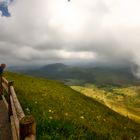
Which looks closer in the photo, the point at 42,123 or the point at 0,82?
the point at 42,123

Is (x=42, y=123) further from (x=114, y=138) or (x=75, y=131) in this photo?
(x=114, y=138)

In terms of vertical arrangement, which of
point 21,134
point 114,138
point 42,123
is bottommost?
point 114,138

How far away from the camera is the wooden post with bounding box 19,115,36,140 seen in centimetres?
662

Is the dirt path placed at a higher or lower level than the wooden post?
lower

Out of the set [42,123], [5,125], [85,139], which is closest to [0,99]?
[5,125]

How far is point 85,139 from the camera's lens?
13.0m

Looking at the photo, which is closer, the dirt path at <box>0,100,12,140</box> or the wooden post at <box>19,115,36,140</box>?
the wooden post at <box>19,115,36,140</box>

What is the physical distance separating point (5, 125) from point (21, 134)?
28.6 feet

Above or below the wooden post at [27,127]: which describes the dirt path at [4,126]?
below

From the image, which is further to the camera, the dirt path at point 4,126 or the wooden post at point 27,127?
the dirt path at point 4,126

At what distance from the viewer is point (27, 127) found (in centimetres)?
672

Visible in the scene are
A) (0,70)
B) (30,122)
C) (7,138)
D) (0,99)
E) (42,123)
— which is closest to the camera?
(30,122)

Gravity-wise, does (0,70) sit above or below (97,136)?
above

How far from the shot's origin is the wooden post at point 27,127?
21.7 ft
